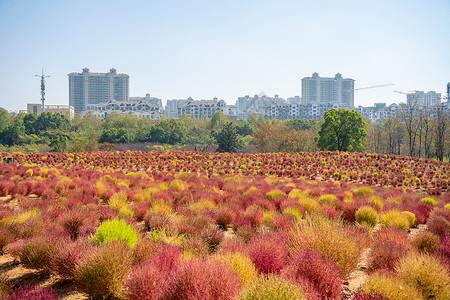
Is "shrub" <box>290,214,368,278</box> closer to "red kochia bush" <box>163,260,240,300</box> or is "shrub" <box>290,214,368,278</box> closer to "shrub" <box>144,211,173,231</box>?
"red kochia bush" <box>163,260,240,300</box>

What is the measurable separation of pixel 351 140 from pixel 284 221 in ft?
111

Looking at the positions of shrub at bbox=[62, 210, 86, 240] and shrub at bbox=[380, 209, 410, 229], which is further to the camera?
shrub at bbox=[380, 209, 410, 229]

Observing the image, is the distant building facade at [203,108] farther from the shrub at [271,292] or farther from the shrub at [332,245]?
the shrub at [271,292]

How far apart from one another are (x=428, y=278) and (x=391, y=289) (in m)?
0.74

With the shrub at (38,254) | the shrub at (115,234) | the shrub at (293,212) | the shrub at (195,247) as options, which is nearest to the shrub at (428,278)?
the shrub at (195,247)

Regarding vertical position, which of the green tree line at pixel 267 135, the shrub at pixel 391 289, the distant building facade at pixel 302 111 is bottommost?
the shrub at pixel 391 289

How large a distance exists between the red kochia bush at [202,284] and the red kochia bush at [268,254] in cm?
81

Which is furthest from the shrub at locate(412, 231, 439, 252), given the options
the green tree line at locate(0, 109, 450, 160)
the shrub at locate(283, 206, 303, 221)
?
the green tree line at locate(0, 109, 450, 160)

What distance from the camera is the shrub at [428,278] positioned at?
3671mm

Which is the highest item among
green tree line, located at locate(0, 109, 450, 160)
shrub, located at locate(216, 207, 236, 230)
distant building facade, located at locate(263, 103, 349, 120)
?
distant building facade, located at locate(263, 103, 349, 120)

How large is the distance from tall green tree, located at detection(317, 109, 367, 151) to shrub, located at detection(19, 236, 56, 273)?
119 ft

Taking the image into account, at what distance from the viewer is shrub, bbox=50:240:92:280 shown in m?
4.31

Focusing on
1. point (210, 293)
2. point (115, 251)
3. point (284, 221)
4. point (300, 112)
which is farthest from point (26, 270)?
point (300, 112)

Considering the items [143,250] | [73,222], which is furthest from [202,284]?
[73,222]
